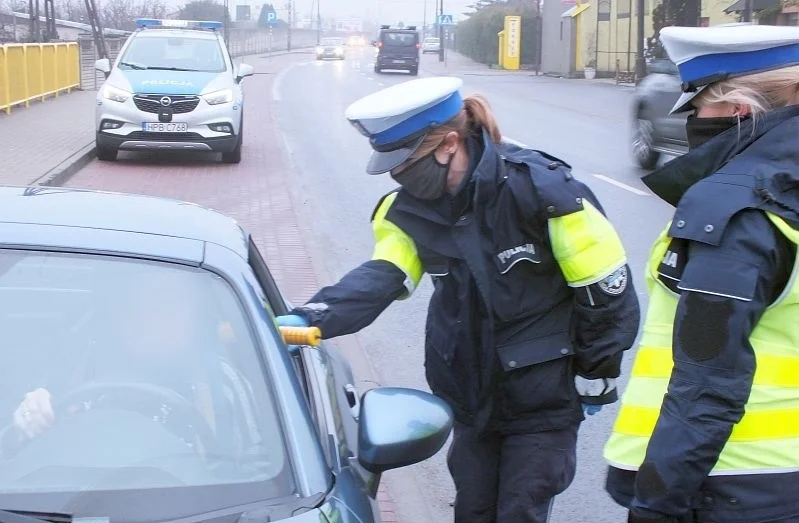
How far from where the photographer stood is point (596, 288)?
9.37ft

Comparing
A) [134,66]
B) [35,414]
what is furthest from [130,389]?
→ [134,66]

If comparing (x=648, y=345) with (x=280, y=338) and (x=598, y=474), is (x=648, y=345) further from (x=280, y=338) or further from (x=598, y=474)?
(x=598, y=474)

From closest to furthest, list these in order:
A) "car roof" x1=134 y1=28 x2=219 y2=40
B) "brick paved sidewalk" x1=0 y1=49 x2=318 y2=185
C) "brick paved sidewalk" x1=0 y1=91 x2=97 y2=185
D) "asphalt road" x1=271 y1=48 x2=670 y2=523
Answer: "asphalt road" x1=271 y1=48 x2=670 y2=523
"brick paved sidewalk" x1=0 y1=49 x2=318 y2=185
"brick paved sidewalk" x1=0 y1=91 x2=97 y2=185
"car roof" x1=134 y1=28 x2=219 y2=40

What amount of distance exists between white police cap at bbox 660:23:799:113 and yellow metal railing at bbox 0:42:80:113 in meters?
19.2

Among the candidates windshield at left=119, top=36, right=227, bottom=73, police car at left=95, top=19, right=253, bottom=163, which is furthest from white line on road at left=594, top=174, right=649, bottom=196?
windshield at left=119, top=36, right=227, bottom=73

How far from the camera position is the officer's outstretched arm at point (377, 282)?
309 cm

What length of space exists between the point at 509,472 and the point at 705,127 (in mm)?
1140

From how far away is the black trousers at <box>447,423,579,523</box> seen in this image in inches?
118

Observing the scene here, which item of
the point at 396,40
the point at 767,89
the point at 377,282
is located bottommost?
the point at 377,282

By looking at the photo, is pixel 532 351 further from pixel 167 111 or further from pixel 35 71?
pixel 35 71

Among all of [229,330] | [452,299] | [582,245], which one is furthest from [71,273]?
[582,245]

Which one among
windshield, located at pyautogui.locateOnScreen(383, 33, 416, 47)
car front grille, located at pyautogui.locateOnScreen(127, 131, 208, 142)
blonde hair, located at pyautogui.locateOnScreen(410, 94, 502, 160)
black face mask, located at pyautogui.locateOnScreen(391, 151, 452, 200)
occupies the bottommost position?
car front grille, located at pyautogui.locateOnScreen(127, 131, 208, 142)

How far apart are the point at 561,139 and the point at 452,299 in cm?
1698

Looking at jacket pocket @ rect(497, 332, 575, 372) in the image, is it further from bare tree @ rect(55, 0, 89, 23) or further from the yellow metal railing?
bare tree @ rect(55, 0, 89, 23)
